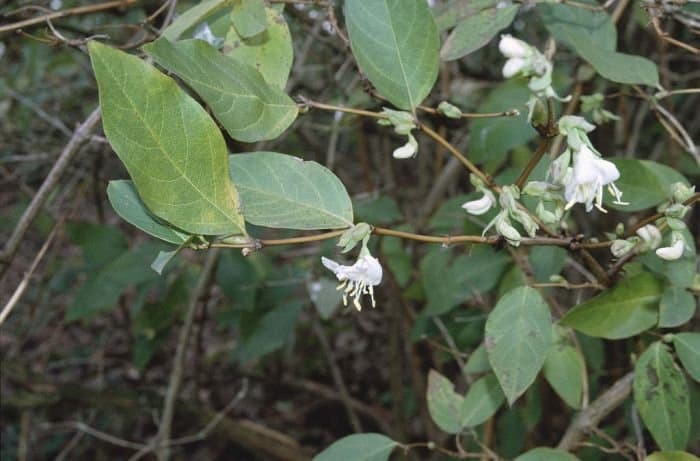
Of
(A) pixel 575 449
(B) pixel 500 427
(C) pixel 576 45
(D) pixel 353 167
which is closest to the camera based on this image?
(C) pixel 576 45

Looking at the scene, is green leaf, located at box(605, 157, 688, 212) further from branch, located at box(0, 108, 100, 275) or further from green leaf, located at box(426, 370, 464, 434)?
branch, located at box(0, 108, 100, 275)

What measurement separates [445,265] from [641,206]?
16.6 inches

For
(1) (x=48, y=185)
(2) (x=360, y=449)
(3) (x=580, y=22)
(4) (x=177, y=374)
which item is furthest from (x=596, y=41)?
(4) (x=177, y=374)

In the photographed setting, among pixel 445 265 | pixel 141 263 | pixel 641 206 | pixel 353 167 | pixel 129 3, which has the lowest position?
pixel 353 167

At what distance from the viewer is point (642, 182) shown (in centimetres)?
93

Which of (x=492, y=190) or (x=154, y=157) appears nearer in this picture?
(x=154, y=157)

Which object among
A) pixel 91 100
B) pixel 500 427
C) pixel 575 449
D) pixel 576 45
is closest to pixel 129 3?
pixel 576 45

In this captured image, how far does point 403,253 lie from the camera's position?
5.02 feet

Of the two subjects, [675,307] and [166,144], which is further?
[675,307]

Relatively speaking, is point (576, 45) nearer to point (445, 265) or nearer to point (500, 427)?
point (445, 265)

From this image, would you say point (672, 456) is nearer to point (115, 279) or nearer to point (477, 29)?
point (477, 29)

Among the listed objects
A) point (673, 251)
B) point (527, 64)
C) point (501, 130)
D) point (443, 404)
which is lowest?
point (443, 404)

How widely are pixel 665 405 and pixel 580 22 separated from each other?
1.67 ft

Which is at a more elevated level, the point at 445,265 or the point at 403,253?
the point at 445,265
